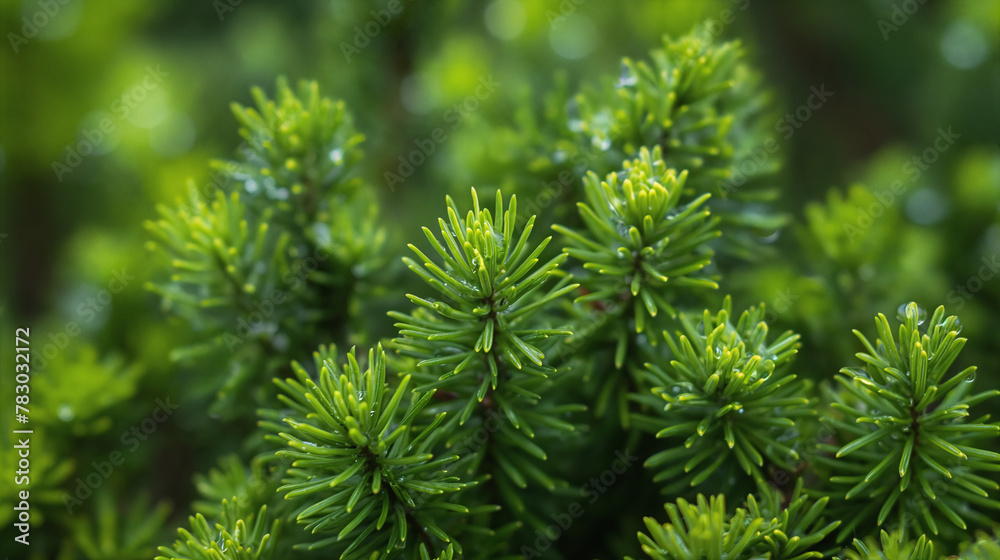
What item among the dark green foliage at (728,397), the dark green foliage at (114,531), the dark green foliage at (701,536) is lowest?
the dark green foliage at (701,536)

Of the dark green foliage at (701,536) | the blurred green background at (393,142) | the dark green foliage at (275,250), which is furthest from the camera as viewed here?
the blurred green background at (393,142)

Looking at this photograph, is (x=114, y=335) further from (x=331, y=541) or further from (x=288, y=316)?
(x=331, y=541)

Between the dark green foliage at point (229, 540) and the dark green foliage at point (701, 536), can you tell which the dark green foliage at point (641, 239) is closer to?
the dark green foliage at point (701, 536)

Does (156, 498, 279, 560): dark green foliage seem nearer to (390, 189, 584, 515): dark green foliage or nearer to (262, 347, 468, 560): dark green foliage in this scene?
(262, 347, 468, 560): dark green foliage

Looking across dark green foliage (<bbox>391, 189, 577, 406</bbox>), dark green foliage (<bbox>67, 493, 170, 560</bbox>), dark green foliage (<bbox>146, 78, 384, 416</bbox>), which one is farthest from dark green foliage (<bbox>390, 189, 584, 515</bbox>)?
dark green foliage (<bbox>67, 493, 170, 560</bbox>)

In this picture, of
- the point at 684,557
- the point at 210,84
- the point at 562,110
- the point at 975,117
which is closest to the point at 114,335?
the point at 210,84

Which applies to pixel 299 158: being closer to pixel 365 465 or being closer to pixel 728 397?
pixel 365 465

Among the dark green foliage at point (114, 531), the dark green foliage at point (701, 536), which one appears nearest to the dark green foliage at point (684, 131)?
the dark green foliage at point (701, 536)
